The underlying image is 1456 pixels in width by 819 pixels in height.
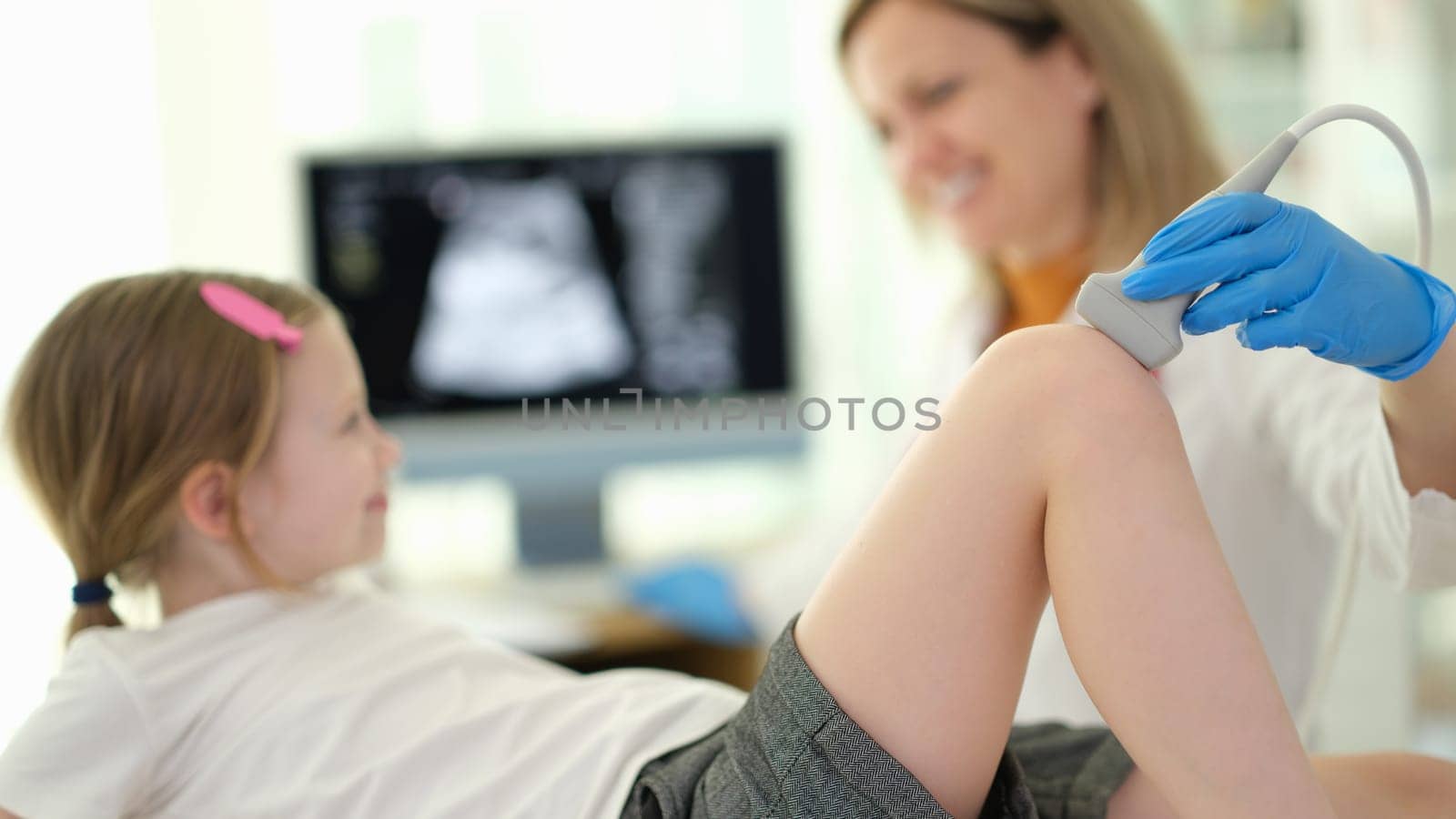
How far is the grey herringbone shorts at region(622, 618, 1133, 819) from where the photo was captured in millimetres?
682

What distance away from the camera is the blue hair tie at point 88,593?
3.04 feet

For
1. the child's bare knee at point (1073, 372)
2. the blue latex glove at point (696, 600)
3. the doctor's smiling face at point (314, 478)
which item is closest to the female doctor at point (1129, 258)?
the child's bare knee at point (1073, 372)

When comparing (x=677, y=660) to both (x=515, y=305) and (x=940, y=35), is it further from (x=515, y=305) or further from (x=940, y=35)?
(x=940, y=35)

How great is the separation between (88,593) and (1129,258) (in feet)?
3.22

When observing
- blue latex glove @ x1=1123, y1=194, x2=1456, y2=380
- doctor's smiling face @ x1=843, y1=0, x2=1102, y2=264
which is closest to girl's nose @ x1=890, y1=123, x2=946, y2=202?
doctor's smiling face @ x1=843, y1=0, x2=1102, y2=264

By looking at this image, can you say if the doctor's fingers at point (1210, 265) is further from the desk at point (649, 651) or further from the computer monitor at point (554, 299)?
the computer monitor at point (554, 299)

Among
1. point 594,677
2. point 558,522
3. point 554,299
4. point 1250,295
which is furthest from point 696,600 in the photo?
point 1250,295

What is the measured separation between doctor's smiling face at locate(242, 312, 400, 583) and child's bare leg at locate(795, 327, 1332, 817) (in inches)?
17.5

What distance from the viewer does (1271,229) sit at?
0.70 meters

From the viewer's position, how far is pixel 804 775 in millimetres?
691

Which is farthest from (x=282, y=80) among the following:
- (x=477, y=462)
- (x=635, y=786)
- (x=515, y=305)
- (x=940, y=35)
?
(x=635, y=786)

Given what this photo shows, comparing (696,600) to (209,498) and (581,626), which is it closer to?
(581,626)

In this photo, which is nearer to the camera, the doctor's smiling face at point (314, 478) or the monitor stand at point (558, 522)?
the doctor's smiling face at point (314, 478)

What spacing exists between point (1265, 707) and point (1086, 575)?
0.37 feet
